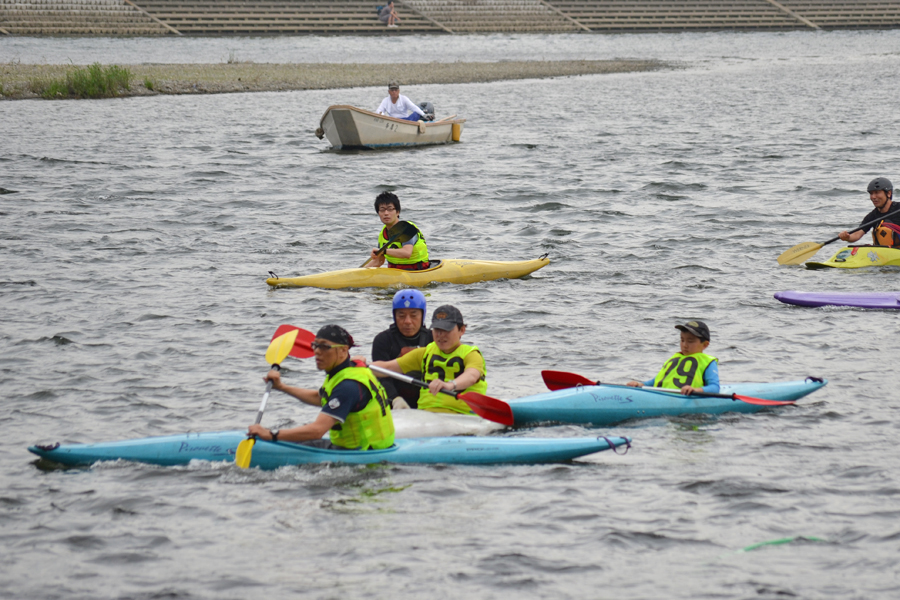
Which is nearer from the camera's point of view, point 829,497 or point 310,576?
point 310,576

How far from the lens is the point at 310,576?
577 centimetres

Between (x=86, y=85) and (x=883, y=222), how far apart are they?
26.9 metres

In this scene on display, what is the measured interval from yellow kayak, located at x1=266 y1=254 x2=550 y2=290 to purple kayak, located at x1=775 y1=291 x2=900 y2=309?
10.7ft

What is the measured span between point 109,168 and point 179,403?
14625 millimetres

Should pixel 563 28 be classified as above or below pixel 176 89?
above

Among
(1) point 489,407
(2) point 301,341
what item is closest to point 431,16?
(2) point 301,341

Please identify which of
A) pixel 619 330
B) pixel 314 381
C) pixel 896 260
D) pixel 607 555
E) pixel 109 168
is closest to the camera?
pixel 607 555

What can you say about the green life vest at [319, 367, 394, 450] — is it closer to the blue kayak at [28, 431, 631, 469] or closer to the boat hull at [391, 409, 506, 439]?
the blue kayak at [28, 431, 631, 469]

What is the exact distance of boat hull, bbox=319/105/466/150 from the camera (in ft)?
79.3

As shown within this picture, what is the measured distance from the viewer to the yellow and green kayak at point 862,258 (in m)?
13.3

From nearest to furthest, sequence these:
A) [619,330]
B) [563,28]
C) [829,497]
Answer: [829,497]
[619,330]
[563,28]

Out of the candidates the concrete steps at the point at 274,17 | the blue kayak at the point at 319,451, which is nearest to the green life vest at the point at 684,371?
the blue kayak at the point at 319,451

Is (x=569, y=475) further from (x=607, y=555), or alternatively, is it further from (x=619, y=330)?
(x=619, y=330)

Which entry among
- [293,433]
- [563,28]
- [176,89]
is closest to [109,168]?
[176,89]
